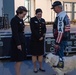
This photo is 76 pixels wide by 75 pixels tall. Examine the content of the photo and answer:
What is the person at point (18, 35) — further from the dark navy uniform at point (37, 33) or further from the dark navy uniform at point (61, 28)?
the dark navy uniform at point (37, 33)

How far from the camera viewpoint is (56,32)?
249 inches

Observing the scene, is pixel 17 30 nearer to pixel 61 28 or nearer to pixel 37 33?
pixel 61 28

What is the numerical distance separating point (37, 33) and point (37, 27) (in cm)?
20

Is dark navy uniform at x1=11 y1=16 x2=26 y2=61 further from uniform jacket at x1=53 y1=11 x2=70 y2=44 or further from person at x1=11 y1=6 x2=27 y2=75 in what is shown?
uniform jacket at x1=53 y1=11 x2=70 y2=44

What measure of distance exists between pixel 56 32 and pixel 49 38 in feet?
10.4

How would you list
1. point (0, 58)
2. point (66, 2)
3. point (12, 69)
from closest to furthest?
point (12, 69), point (0, 58), point (66, 2)

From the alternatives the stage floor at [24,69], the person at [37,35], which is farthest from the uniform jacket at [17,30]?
the stage floor at [24,69]

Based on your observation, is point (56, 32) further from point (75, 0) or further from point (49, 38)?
point (75, 0)

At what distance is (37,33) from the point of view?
739 cm

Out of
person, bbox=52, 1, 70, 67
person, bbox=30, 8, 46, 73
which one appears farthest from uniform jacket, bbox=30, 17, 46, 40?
person, bbox=52, 1, 70, 67

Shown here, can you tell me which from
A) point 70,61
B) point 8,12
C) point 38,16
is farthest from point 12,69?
point 8,12

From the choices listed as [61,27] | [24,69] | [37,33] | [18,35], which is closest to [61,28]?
[61,27]

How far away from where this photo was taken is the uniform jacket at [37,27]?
7.43 m

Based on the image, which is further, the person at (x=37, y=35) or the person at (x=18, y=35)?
the person at (x=37, y=35)
